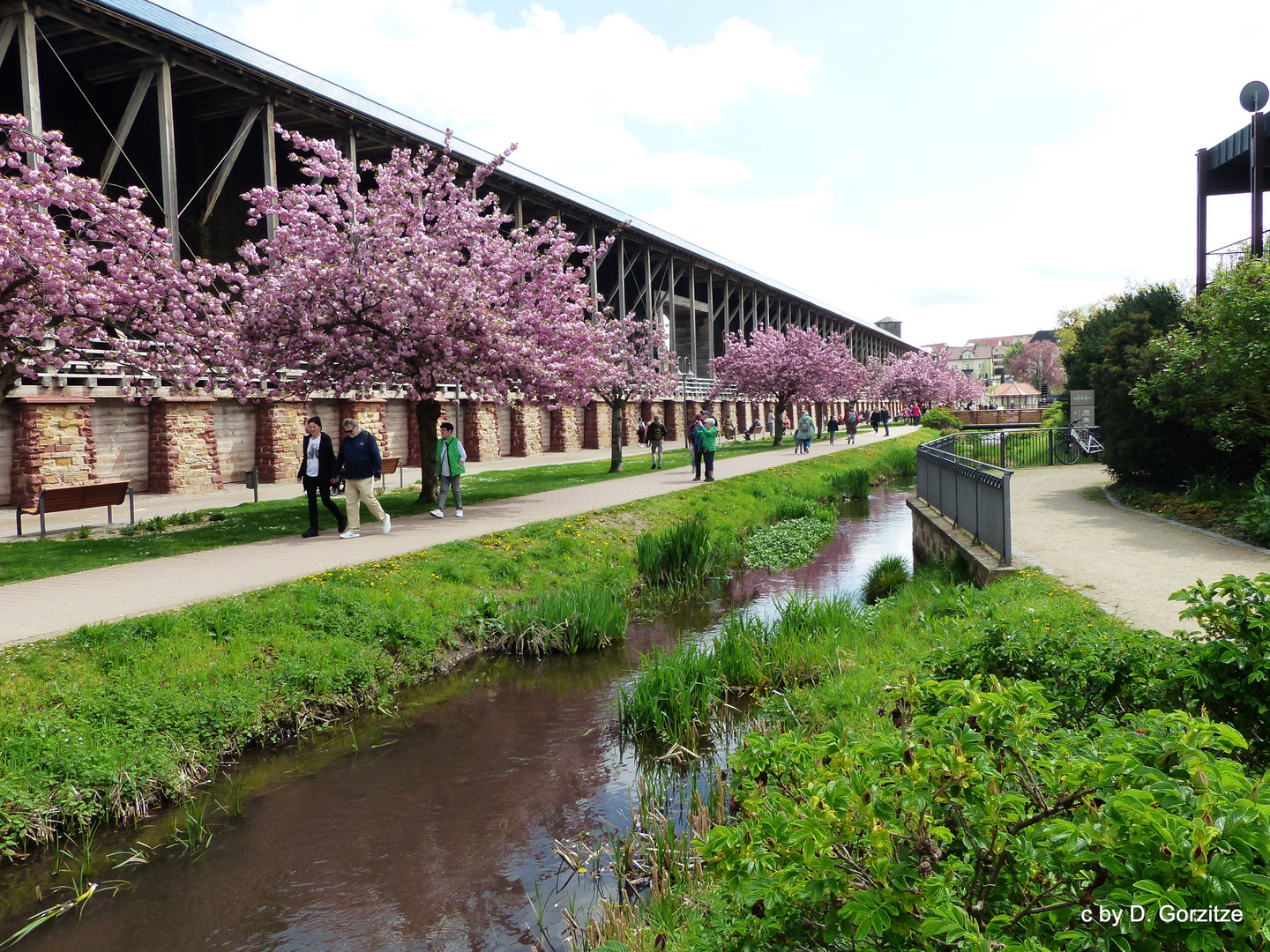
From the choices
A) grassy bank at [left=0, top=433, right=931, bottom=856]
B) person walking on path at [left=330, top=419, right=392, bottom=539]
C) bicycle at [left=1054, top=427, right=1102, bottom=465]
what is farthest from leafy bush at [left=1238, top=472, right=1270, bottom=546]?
bicycle at [left=1054, top=427, right=1102, bottom=465]

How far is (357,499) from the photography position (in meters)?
13.2

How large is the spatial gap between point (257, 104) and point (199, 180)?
183 inches

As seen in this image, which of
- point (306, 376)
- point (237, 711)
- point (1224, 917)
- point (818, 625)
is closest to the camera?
point (1224, 917)

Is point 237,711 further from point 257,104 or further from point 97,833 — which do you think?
point 257,104

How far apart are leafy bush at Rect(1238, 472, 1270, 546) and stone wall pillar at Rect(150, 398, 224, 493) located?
21970 millimetres

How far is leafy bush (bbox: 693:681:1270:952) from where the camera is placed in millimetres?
1697

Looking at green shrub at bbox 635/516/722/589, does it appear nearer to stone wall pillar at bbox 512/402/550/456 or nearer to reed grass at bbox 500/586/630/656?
reed grass at bbox 500/586/630/656

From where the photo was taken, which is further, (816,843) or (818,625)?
(818,625)

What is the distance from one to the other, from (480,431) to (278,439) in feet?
35.4

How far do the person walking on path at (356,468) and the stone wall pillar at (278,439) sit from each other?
1176 cm

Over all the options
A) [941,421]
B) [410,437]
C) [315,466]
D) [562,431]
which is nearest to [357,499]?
[315,466]

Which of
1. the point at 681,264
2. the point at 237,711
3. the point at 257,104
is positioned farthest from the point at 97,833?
the point at 681,264

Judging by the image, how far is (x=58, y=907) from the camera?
15.0ft

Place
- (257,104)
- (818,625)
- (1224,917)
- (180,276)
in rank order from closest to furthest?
(1224,917) < (818,625) < (180,276) < (257,104)
